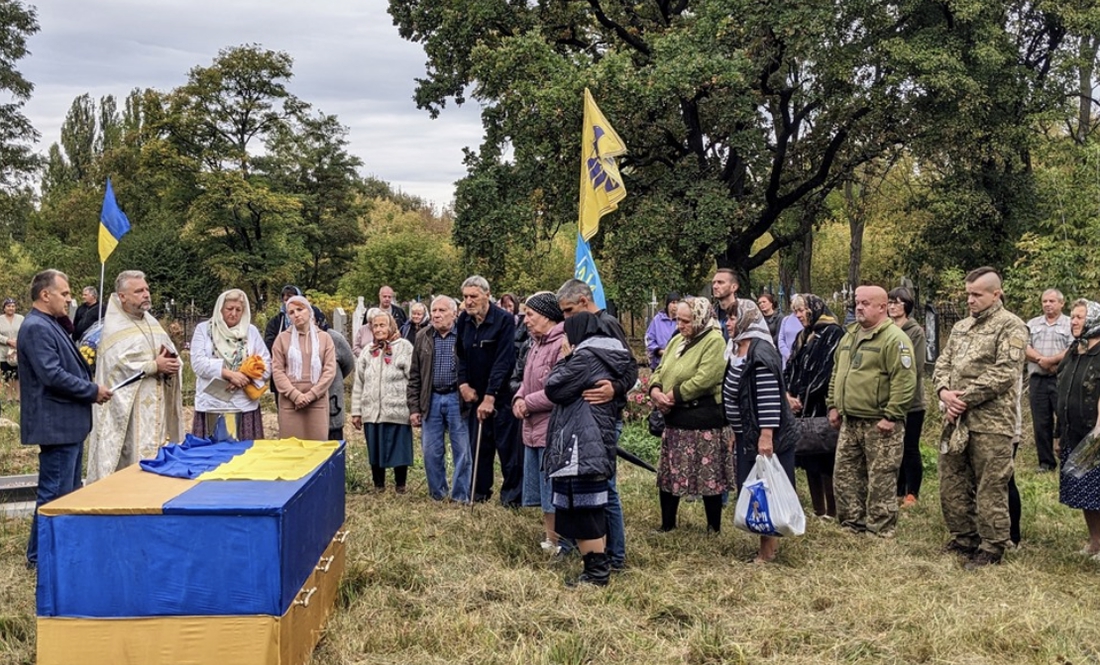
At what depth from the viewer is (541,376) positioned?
18.4 feet

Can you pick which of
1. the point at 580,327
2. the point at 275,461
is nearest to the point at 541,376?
the point at 580,327

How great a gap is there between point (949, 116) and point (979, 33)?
1.59m

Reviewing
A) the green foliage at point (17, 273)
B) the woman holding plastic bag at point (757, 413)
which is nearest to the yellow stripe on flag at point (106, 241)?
the woman holding plastic bag at point (757, 413)

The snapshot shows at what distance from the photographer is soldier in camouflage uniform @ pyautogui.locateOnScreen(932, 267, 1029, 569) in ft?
17.3

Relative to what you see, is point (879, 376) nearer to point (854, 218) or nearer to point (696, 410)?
point (696, 410)

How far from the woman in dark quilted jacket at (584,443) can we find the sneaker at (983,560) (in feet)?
7.63

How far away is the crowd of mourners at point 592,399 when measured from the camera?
5.04 meters

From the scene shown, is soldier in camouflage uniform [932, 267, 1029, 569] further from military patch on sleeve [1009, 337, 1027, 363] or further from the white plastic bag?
the white plastic bag

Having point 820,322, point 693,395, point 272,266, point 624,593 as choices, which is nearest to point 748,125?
point 820,322

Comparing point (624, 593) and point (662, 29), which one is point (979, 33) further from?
point (624, 593)

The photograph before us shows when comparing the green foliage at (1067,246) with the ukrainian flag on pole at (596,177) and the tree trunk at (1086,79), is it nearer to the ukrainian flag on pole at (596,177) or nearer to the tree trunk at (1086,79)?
the tree trunk at (1086,79)

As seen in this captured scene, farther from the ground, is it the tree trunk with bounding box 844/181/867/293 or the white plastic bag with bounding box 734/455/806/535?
the tree trunk with bounding box 844/181/867/293

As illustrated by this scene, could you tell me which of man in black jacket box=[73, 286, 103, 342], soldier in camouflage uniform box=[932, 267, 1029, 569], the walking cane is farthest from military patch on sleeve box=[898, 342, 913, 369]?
man in black jacket box=[73, 286, 103, 342]

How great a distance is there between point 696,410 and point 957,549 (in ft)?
Result: 6.25
